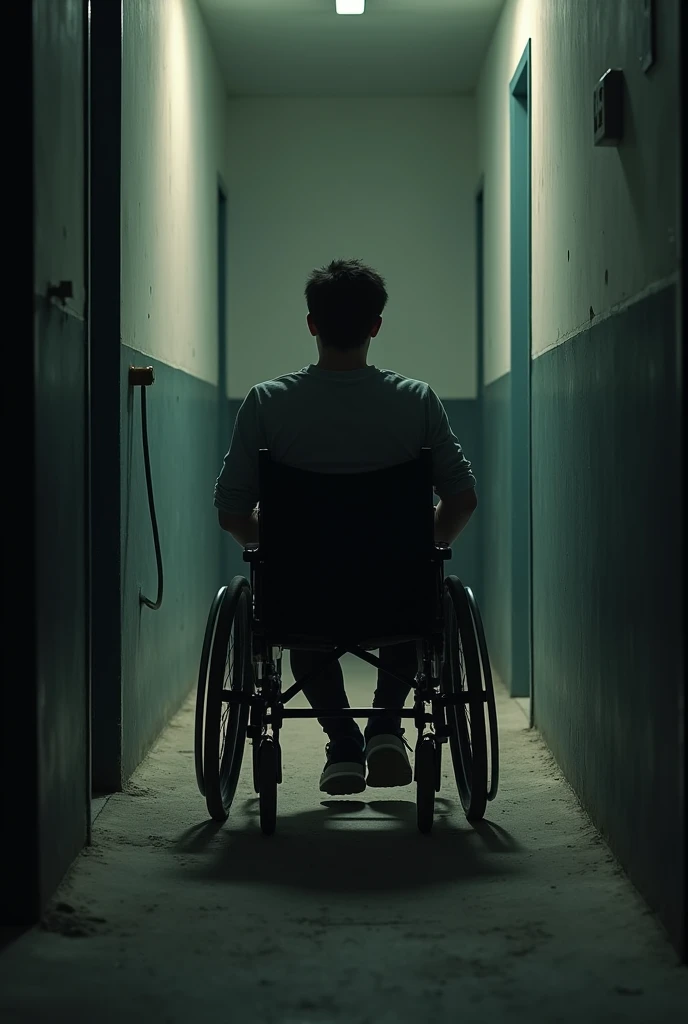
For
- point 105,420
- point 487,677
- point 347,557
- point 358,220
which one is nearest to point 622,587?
point 487,677

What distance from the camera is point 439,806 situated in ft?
10.5

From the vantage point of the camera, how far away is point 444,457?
3053 mm

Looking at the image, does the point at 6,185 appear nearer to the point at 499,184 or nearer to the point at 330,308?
the point at 330,308

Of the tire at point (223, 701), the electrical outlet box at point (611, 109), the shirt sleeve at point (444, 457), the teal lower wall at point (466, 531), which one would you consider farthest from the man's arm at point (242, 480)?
the teal lower wall at point (466, 531)

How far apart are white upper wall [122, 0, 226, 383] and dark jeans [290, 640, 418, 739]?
0.95 metres

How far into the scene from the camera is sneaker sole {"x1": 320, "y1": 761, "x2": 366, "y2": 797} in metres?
3.02

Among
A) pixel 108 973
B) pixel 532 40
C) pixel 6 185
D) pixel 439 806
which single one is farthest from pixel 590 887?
pixel 532 40

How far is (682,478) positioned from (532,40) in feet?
9.13

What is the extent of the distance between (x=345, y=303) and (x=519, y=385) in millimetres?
2202

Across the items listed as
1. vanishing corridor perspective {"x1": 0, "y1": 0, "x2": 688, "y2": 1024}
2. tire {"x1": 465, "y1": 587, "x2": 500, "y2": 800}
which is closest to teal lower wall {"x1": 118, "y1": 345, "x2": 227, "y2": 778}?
vanishing corridor perspective {"x1": 0, "y1": 0, "x2": 688, "y2": 1024}

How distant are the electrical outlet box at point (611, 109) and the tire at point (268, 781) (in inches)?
53.4

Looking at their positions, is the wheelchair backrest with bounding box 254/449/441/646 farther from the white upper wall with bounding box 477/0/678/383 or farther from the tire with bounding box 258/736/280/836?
the white upper wall with bounding box 477/0/678/383

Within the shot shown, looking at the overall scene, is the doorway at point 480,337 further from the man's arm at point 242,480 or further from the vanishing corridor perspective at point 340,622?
the man's arm at point 242,480

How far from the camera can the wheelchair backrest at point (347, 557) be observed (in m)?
2.81
